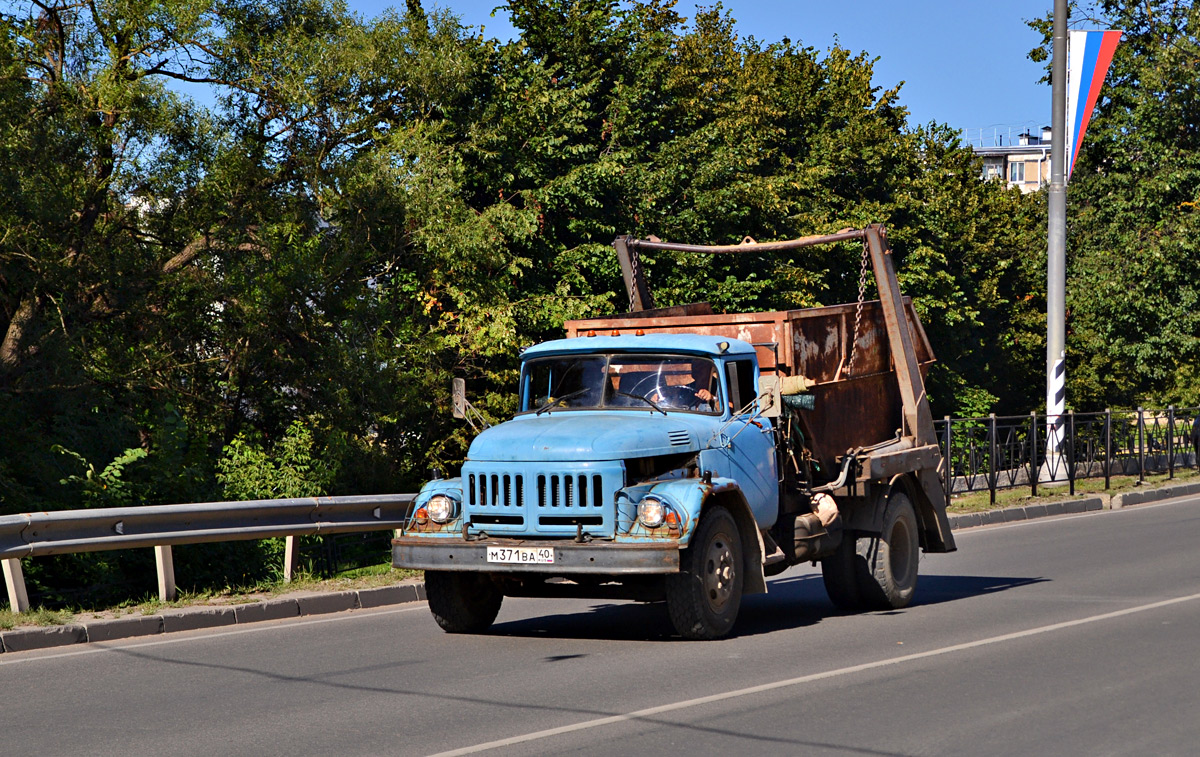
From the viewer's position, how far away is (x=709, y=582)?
31.4ft

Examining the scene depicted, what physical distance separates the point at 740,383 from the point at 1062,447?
52.5 ft

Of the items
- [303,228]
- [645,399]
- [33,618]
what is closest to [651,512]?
[645,399]

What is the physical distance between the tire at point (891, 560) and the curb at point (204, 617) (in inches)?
175

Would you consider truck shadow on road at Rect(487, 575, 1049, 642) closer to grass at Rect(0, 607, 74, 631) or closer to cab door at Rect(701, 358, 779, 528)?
cab door at Rect(701, 358, 779, 528)

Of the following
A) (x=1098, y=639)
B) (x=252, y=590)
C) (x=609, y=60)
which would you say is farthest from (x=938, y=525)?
(x=609, y=60)

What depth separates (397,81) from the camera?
70.0ft

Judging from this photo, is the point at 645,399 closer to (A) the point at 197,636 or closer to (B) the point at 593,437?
(B) the point at 593,437

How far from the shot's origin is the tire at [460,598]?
1035 cm

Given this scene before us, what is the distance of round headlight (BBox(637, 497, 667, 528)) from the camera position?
9234 millimetres

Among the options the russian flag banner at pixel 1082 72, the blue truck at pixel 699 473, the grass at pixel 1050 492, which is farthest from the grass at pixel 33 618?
the russian flag banner at pixel 1082 72

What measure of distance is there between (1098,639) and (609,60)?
21.3 meters

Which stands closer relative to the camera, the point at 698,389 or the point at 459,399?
the point at 698,389

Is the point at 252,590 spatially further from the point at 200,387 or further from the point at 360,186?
the point at 360,186

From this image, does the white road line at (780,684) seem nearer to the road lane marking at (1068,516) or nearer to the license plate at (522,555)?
the license plate at (522,555)
